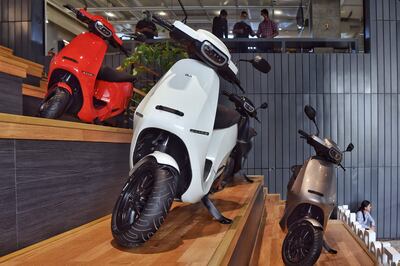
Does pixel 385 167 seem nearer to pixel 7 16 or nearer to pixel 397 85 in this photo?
pixel 397 85

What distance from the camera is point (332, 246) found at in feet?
10.7

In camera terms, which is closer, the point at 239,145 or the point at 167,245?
the point at 167,245

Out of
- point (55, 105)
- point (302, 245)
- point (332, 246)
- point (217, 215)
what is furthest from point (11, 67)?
point (332, 246)

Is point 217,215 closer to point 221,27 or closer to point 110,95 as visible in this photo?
point 110,95

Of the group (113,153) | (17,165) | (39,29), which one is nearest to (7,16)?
(39,29)

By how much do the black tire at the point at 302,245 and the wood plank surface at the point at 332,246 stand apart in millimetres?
224

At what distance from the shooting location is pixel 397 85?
7500 mm

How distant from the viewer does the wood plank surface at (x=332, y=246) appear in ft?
8.68

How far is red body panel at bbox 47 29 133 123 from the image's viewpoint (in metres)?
2.21

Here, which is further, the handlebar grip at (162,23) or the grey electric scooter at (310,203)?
the grey electric scooter at (310,203)

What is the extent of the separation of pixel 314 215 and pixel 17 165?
1906mm

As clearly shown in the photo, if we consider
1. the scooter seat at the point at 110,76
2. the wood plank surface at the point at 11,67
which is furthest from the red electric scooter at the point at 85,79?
the wood plank surface at the point at 11,67

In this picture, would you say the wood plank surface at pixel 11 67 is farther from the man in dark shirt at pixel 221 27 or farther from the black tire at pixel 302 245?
the man in dark shirt at pixel 221 27

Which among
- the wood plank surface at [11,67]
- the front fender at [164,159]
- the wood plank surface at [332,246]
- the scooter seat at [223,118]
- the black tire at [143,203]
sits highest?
the wood plank surface at [11,67]
